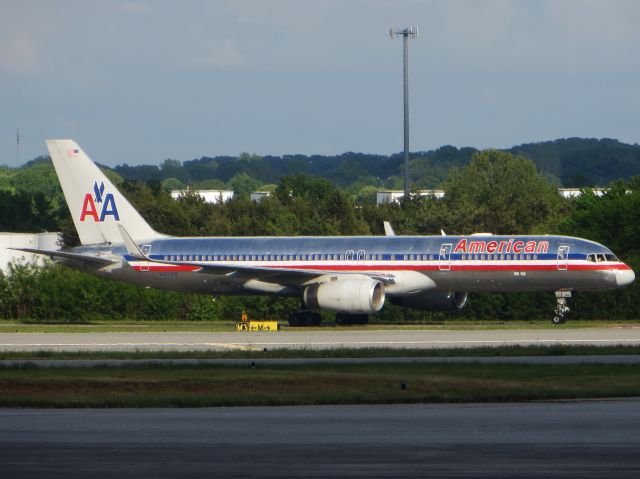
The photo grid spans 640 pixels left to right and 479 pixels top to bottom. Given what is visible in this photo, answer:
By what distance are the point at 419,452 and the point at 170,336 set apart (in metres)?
29.5

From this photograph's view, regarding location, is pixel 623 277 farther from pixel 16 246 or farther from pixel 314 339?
pixel 16 246

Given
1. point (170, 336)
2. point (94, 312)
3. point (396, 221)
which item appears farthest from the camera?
point (396, 221)

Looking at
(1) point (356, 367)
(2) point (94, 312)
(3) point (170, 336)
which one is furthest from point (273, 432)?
(2) point (94, 312)

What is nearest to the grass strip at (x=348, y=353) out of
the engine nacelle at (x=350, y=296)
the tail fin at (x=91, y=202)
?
the engine nacelle at (x=350, y=296)

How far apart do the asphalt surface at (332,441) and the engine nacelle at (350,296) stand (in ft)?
92.5

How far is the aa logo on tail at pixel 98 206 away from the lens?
5758 cm

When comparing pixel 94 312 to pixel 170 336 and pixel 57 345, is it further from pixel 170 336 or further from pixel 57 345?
pixel 57 345

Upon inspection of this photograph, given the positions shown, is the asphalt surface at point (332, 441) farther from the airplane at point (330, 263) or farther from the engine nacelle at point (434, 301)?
the engine nacelle at point (434, 301)

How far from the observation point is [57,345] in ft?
127

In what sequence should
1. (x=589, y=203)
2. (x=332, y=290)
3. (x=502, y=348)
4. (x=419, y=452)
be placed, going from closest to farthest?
(x=419, y=452) < (x=502, y=348) < (x=332, y=290) < (x=589, y=203)

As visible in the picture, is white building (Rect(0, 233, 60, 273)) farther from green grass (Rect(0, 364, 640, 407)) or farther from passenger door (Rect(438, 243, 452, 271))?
green grass (Rect(0, 364, 640, 407))

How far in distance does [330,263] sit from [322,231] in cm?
2433

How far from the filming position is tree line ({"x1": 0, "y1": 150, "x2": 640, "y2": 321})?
191 ft

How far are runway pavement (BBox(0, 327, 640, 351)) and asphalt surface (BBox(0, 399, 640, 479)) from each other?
15830 millimetres
